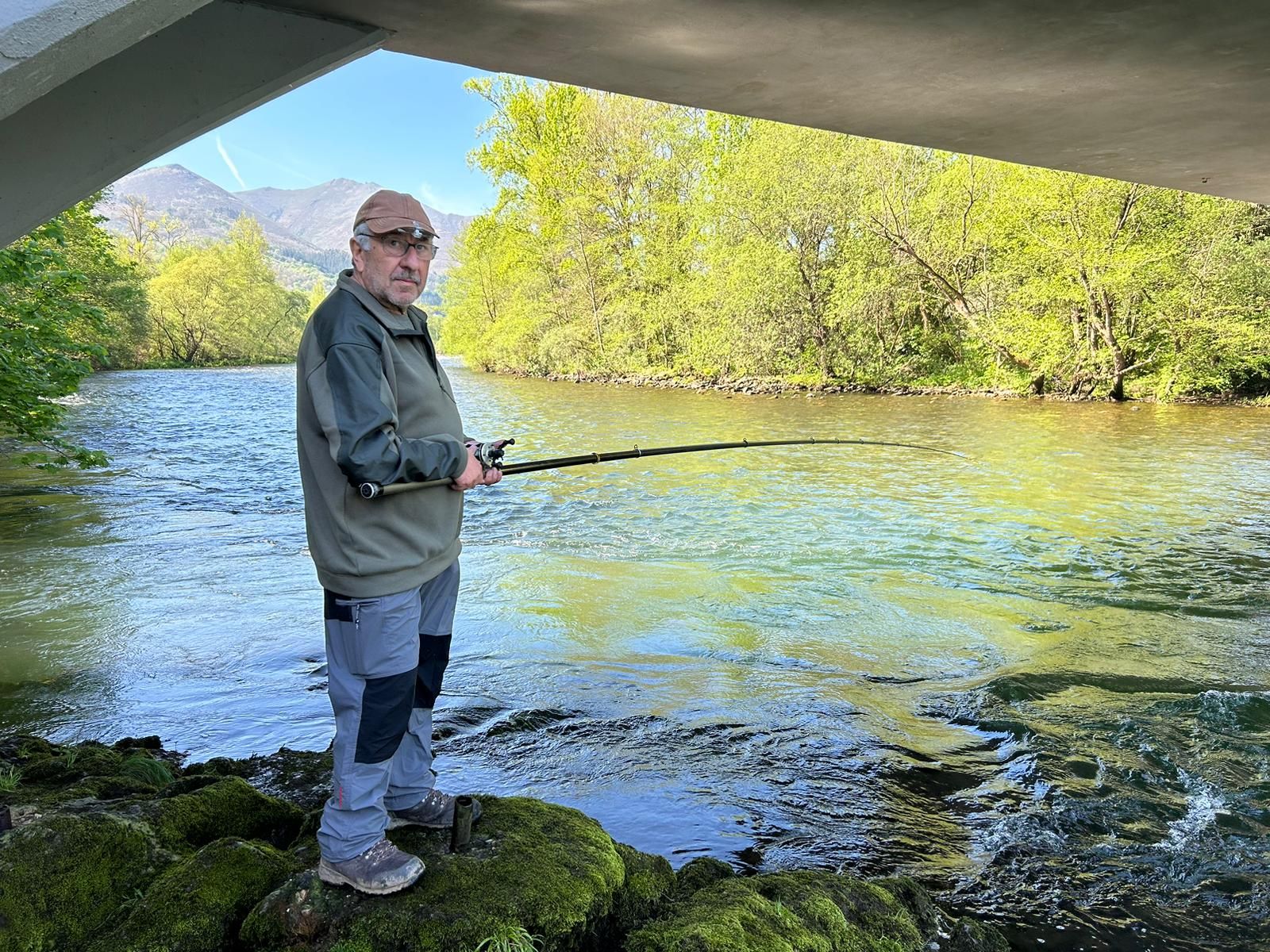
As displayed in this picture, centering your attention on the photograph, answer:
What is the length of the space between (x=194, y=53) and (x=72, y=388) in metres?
6.72

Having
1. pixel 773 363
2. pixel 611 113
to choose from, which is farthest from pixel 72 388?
pixel 611 113

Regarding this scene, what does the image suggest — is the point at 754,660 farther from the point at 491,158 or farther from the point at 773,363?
the point at 491,158

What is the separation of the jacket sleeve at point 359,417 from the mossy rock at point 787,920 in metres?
1.50

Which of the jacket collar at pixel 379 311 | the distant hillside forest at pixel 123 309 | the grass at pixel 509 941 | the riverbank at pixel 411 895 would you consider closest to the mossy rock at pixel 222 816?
the riverbank at pixel 411 895

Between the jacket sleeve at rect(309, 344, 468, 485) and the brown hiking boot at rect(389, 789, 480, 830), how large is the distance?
1.18 meters

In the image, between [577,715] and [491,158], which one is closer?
[577,715]

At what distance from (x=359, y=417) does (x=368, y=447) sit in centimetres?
8

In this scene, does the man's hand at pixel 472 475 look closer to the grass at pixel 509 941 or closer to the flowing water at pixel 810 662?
the grass at pixel 509 941

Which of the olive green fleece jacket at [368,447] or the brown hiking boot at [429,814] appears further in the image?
the brown hiking boot at [429,814]

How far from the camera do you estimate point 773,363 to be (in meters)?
36.1

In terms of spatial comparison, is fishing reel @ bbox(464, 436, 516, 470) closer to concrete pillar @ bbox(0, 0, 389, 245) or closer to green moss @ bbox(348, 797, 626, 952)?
green moss @ bbox(348, 797, 626, 952)

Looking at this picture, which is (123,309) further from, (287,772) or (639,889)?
(639,889)

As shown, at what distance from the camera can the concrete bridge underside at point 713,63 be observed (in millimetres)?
3414

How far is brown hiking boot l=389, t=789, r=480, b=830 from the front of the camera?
2910 millimetres
